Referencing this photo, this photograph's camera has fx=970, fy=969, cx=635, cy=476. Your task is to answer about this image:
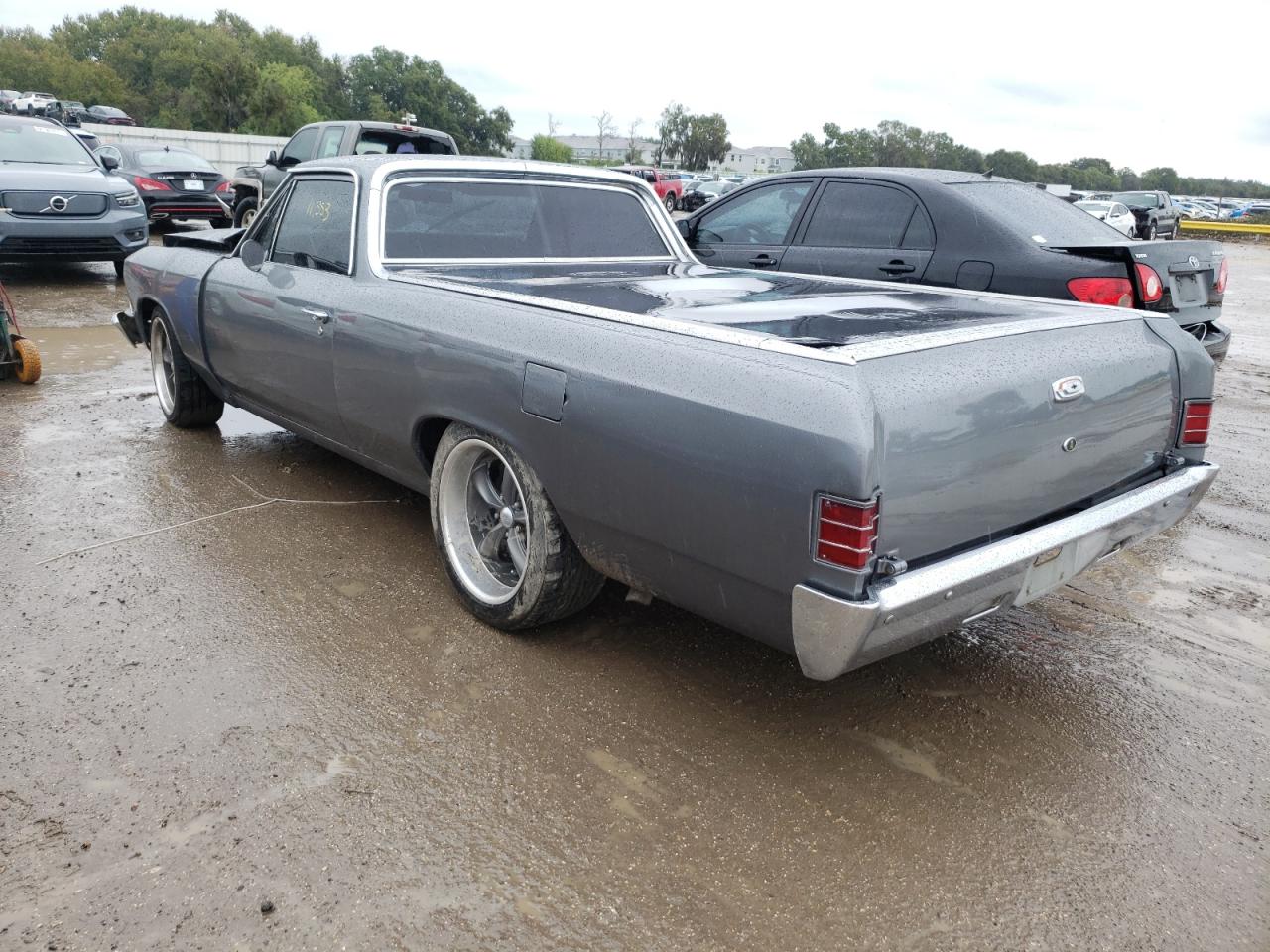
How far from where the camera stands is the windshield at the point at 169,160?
15.4 meters

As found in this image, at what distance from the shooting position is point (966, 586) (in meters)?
2.41

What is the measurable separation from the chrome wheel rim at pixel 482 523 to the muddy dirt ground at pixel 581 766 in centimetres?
18

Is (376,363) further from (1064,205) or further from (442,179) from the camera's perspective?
(1064,205)

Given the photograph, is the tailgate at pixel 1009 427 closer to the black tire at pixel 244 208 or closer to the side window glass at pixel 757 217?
the side window glass at pixel 757 217

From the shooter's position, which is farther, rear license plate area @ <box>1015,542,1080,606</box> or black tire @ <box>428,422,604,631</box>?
black tire @ <box>428,422,604,631</box>

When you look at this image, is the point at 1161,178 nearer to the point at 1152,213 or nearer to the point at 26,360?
the point at 1152,213

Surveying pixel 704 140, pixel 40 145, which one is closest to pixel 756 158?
pixel 704 140

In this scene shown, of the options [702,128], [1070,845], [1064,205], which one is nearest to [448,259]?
[1070,845]

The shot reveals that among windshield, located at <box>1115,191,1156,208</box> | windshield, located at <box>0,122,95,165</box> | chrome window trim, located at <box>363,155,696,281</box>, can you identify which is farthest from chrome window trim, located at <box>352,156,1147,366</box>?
windshield, located at <box>1115,191,1156,208</box>

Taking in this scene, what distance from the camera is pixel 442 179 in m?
4.23

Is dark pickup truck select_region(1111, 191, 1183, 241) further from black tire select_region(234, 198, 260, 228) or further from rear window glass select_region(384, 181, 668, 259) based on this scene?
rear window glass select_region(384, 181, 668, 259)

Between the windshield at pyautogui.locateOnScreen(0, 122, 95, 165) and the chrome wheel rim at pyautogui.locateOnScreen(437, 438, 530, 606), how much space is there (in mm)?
10127

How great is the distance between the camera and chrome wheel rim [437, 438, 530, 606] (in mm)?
3420

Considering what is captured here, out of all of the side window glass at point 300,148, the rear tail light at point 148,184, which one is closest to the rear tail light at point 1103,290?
the side window glass at point 300,148
